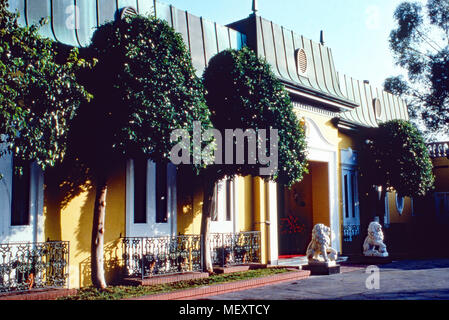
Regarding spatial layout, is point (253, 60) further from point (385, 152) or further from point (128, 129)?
point (385, 152)

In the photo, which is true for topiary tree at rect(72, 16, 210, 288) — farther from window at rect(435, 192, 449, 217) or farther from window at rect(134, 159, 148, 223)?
window at rect(435, 192, 449, 217)

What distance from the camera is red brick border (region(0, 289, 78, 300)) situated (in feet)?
25.5

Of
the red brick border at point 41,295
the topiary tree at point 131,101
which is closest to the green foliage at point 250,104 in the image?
the topiary tree at point 131,101

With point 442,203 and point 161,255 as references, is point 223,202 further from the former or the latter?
point 442,203

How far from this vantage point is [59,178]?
9469mm

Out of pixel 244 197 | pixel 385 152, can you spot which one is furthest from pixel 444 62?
pixel 244 197

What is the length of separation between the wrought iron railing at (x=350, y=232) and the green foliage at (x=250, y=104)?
6607mm

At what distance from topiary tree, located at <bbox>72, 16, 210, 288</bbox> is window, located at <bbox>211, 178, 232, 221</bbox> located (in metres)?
3.84

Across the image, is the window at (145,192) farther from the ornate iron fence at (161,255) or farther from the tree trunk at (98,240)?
the tree trunk at (98,240)

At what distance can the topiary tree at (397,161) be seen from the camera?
17328mm

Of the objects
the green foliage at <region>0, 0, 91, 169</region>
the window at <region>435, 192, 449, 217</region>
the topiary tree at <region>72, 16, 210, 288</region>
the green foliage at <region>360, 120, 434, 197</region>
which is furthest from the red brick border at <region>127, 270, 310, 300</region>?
the window at <region>435, 192, 449, 217</region>

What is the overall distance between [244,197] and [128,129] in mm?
5915

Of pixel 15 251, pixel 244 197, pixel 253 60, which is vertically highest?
pixel 253 60

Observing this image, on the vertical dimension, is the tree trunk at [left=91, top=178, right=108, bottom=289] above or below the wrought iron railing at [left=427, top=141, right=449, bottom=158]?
below
